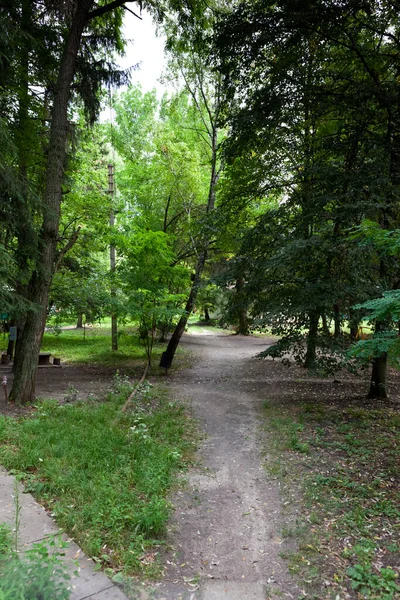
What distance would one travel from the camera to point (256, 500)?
4.11m

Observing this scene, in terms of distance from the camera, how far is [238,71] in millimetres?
7566

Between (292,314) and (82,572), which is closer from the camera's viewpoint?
(82,572)

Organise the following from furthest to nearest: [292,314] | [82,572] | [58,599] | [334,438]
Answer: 1. [292,314]
2. [334,438]
3. [82,572]
4. [58,599]

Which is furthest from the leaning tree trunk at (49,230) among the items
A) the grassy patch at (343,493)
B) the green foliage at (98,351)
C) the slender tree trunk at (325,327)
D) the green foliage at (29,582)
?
the slender tree trunk at (325,327)

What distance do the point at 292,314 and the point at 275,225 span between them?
2237 millimetres

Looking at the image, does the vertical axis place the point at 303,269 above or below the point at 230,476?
above

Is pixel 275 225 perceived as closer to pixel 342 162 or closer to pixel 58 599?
pixel 342 162

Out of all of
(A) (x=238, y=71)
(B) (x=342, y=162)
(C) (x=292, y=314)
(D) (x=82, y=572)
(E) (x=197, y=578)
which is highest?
(A) (x=238, y=71)

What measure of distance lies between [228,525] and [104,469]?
1574 mm

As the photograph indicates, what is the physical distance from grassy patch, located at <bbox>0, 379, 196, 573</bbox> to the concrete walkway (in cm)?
9

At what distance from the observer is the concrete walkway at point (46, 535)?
246 centimetres

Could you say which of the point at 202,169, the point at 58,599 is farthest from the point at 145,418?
the point at 202,169

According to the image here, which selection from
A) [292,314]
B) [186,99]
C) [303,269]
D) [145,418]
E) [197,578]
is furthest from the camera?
[186,99]

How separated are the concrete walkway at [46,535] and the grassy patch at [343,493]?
162 cm
